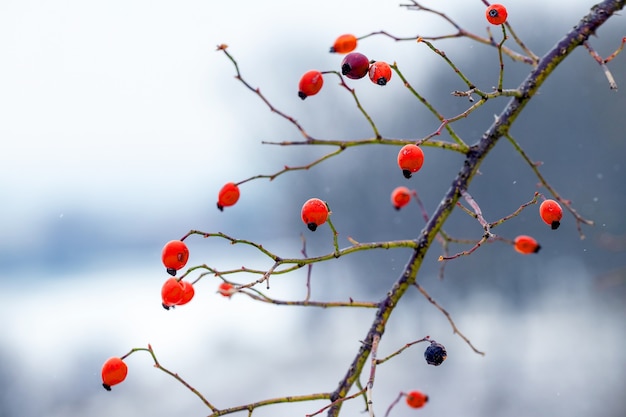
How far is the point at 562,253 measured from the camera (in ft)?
56.5

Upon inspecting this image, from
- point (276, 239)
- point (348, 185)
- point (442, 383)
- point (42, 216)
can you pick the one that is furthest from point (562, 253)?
point (42, 216)

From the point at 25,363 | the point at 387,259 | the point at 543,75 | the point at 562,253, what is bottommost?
the point at 25,363

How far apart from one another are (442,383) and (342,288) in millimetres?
7929

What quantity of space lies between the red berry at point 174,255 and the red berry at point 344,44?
636 mm

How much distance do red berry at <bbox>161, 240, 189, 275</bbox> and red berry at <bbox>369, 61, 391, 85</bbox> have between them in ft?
2.08

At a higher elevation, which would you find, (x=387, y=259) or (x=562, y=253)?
(x=562, y=253)

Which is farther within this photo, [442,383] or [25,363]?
[442,383]

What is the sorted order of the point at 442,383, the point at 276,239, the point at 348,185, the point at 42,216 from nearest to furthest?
the point at 442,383
the point at 348,185
the point at 276,239
the point at 42,216

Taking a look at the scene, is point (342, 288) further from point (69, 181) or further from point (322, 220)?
point (69, 181)

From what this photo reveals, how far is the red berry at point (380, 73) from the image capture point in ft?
5.39

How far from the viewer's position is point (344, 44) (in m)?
1.70

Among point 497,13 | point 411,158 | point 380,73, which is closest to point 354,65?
point 380,73

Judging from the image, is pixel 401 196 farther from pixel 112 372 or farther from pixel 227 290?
pixel 112 372

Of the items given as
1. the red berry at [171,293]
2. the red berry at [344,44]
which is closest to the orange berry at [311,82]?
the red berry at [344,44]
